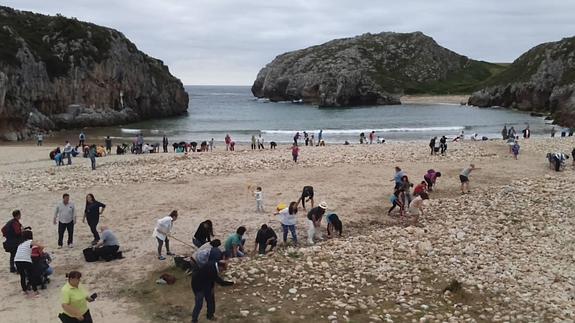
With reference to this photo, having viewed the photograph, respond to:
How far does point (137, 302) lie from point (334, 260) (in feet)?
17.1

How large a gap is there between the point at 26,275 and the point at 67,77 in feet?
222

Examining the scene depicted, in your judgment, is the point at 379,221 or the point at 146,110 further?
the point at 146,110

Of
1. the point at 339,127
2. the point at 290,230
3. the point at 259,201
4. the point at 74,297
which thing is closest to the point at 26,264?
the point at 74,297

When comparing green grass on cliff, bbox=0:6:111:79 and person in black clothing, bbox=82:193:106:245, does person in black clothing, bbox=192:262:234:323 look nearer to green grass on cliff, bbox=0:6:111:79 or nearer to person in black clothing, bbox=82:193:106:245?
person in black clothing, bbox=82:193:106:245

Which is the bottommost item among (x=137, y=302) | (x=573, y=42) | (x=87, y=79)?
(x=137, y=302)

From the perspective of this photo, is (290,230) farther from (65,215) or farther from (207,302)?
(65,215)

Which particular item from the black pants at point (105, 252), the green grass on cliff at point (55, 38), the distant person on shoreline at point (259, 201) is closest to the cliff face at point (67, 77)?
the green grass on cliff at point (55, 38)

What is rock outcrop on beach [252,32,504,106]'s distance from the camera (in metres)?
130

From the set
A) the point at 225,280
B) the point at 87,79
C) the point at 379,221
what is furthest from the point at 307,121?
the point at 225,280

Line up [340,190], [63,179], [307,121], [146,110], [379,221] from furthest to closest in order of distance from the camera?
[146,110]
[307,121]
[63,179]
[340,190]
[379,221]

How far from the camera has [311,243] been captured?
16219 millimetres

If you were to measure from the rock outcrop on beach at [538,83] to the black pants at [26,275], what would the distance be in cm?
8010

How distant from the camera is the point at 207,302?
1096 centimetres

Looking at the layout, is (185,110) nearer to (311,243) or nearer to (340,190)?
(340,190)
